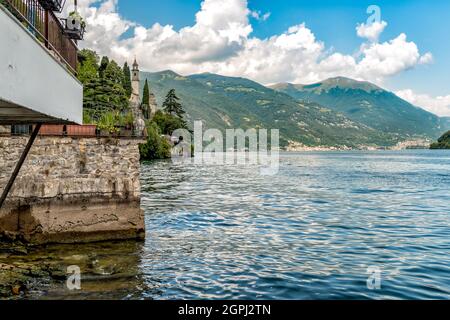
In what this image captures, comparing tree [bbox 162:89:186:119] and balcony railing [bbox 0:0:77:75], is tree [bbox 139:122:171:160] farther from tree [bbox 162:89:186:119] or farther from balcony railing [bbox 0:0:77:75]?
balcony railing [bbox 0:0:77:75]

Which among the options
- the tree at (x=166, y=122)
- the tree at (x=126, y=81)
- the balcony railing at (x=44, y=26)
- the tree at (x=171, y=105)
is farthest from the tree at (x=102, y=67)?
the balcony railing at (x=44, y=26)

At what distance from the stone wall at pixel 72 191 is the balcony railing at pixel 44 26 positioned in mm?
8222

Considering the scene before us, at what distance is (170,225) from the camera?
21141 millimetres

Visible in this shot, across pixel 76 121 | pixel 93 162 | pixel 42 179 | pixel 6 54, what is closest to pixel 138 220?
pixel 93 162

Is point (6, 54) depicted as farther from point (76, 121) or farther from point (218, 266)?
point (218, 266)

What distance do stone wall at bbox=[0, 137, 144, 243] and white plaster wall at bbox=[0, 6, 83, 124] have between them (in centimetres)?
994

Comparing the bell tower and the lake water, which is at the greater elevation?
the bell tower

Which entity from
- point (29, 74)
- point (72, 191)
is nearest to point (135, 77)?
point (72, 191)

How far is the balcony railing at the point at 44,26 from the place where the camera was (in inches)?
197

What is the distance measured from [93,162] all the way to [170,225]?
20.5 feet

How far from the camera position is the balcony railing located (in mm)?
5012

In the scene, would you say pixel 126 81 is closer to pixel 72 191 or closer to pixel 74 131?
pixel 74 131

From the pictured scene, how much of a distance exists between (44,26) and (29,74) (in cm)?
227

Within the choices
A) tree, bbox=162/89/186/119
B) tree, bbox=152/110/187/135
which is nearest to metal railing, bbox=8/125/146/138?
tree, bbox=152/110/187/135
